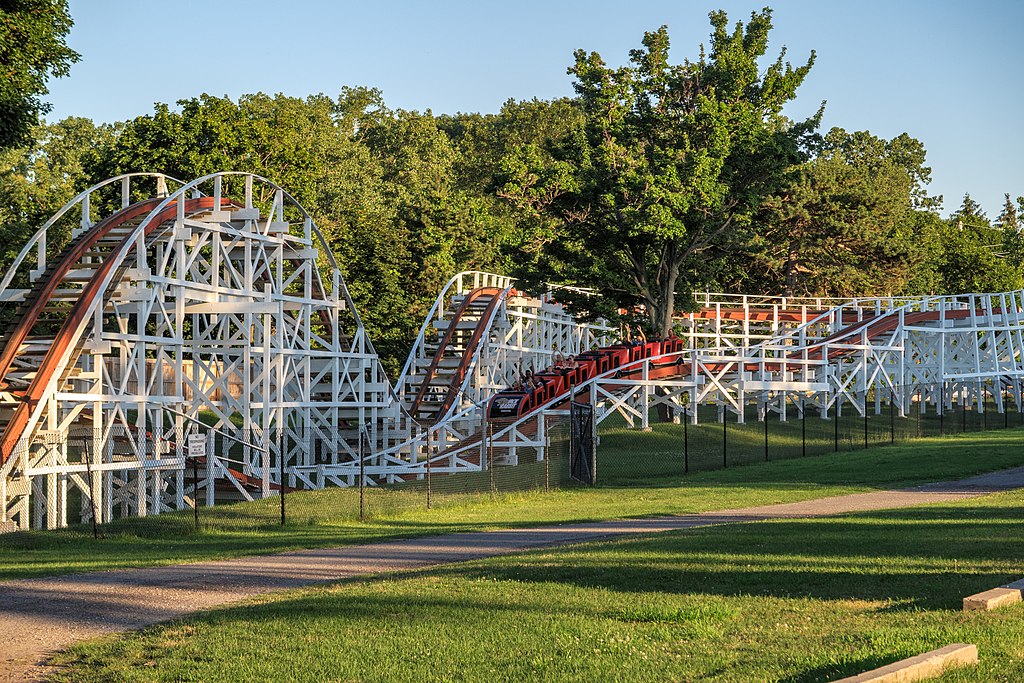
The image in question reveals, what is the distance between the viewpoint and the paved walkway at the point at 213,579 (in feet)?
44.9

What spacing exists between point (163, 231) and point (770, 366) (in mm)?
33053

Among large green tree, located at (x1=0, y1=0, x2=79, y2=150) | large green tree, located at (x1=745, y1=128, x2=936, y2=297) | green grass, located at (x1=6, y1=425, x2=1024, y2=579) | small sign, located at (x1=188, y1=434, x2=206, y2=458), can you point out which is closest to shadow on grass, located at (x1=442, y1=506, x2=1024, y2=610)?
green grass, located at (x1=6, y1=425, x2=1024, y2=579)

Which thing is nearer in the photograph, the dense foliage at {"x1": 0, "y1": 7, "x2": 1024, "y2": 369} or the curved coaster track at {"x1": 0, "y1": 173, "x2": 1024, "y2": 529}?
the curved coaster track at {"x1": 0, "y1": 173, "x2": 1024, "y2": 529}

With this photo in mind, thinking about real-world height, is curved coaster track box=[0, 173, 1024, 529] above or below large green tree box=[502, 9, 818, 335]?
below

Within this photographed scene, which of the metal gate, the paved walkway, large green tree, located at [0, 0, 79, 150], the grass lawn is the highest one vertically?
large green tree, located at [0, 0, 79, 150]

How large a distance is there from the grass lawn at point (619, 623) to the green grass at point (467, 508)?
5.63m

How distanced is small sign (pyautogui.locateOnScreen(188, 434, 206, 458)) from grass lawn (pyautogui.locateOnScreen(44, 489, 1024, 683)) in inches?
572

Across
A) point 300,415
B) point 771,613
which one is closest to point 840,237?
point 300,415

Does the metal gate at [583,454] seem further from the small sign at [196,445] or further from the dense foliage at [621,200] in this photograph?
the dense foliage at [621,200]

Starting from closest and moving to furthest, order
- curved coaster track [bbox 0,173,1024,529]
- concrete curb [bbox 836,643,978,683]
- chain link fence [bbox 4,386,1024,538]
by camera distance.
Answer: concrete curb [bbox 836,643,978,683] < chain link fence [bbox 4,386,1024,538] < curved coaster track [bbox 0,173,1024,529]

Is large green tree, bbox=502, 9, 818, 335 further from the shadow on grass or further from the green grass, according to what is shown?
the shadow on grass

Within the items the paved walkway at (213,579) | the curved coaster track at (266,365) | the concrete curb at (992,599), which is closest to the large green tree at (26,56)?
the curved coaster track at (266,365)

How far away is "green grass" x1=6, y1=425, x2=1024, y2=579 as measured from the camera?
21.3 metres

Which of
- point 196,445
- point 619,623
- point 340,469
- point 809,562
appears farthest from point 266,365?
point 619,623
